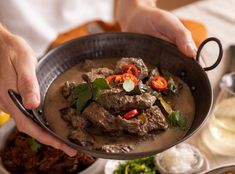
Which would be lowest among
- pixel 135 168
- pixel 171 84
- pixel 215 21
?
pixel 135 168

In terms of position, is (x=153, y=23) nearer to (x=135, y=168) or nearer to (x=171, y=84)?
(x=171, y=84)

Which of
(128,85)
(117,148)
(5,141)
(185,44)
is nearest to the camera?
(117,148)

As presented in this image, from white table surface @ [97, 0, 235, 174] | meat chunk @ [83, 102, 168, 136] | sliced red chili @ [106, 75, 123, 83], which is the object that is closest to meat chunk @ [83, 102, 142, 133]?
meat chunk @ [83, 102, 168, 136]

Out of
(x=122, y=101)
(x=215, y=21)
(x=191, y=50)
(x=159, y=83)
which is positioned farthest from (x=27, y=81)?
(x=215, y=21)

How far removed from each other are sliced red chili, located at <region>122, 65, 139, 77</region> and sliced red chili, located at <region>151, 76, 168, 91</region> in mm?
55

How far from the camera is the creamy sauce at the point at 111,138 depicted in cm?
112

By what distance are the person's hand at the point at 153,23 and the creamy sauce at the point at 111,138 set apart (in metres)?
0.12

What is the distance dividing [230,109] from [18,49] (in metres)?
0.71

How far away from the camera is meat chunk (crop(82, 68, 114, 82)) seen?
1.24 m

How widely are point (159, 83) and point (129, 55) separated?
202 millimetres

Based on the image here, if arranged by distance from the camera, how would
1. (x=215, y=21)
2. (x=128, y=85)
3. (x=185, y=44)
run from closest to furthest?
1. (x=128, y=85)
2. (x=185, y=44)
3. (x=215, y=21)

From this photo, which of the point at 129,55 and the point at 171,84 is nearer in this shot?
the point at 171,84

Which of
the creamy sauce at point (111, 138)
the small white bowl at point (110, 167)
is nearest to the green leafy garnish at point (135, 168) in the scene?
the small white bowl at point (110, 167)

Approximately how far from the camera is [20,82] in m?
1.17
